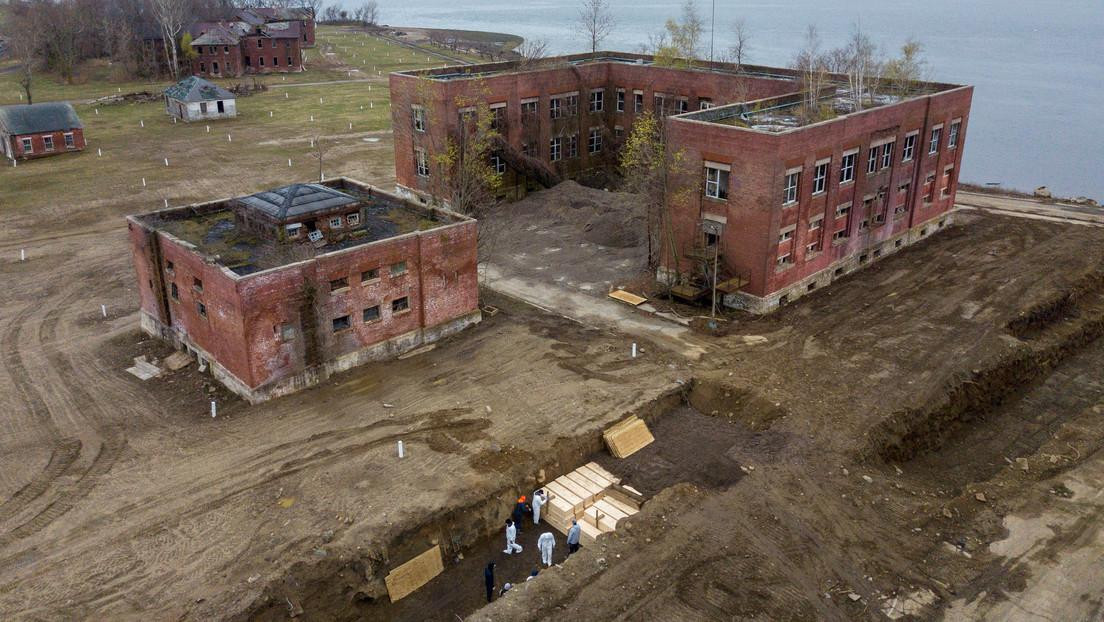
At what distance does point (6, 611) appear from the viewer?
21000mm

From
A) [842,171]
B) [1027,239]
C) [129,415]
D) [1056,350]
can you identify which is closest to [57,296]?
[129,415]

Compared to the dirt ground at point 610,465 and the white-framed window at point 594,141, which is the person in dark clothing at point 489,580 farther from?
the white-framed window at point 594,141

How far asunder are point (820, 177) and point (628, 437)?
1867cm

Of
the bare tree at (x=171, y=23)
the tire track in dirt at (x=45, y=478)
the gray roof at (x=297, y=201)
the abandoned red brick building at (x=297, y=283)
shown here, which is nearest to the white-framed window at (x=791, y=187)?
the abandoned red brick building at (x=297, y=283)

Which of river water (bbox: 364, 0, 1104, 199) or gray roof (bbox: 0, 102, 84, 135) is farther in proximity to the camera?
river water (bbox: 364, 0, 1104, 199)

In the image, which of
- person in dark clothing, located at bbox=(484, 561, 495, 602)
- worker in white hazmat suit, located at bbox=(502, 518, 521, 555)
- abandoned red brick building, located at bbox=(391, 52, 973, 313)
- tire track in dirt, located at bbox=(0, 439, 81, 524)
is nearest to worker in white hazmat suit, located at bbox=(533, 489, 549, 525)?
worker in white hazmat suit, located at bbox=(502, 518, 521, 555)

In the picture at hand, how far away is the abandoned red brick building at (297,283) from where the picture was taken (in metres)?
30.8

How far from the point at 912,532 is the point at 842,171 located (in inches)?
883

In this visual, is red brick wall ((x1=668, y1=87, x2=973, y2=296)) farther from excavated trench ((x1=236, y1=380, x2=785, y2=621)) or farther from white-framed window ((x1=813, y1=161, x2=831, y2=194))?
excavated trench ((x1=236, y1=380, x2=785, y2=621))

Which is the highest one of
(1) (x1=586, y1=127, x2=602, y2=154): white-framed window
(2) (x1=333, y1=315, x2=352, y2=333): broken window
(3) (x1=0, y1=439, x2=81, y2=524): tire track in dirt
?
(1) (x1=586, y1=127, x2=602, y2=154): white-framed window

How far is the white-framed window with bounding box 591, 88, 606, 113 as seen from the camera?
2452 inches

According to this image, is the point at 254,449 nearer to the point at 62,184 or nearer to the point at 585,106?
the point at 585,106

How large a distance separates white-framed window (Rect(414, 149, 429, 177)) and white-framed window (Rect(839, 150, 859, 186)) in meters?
27.1

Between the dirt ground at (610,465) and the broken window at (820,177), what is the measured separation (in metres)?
5.49
